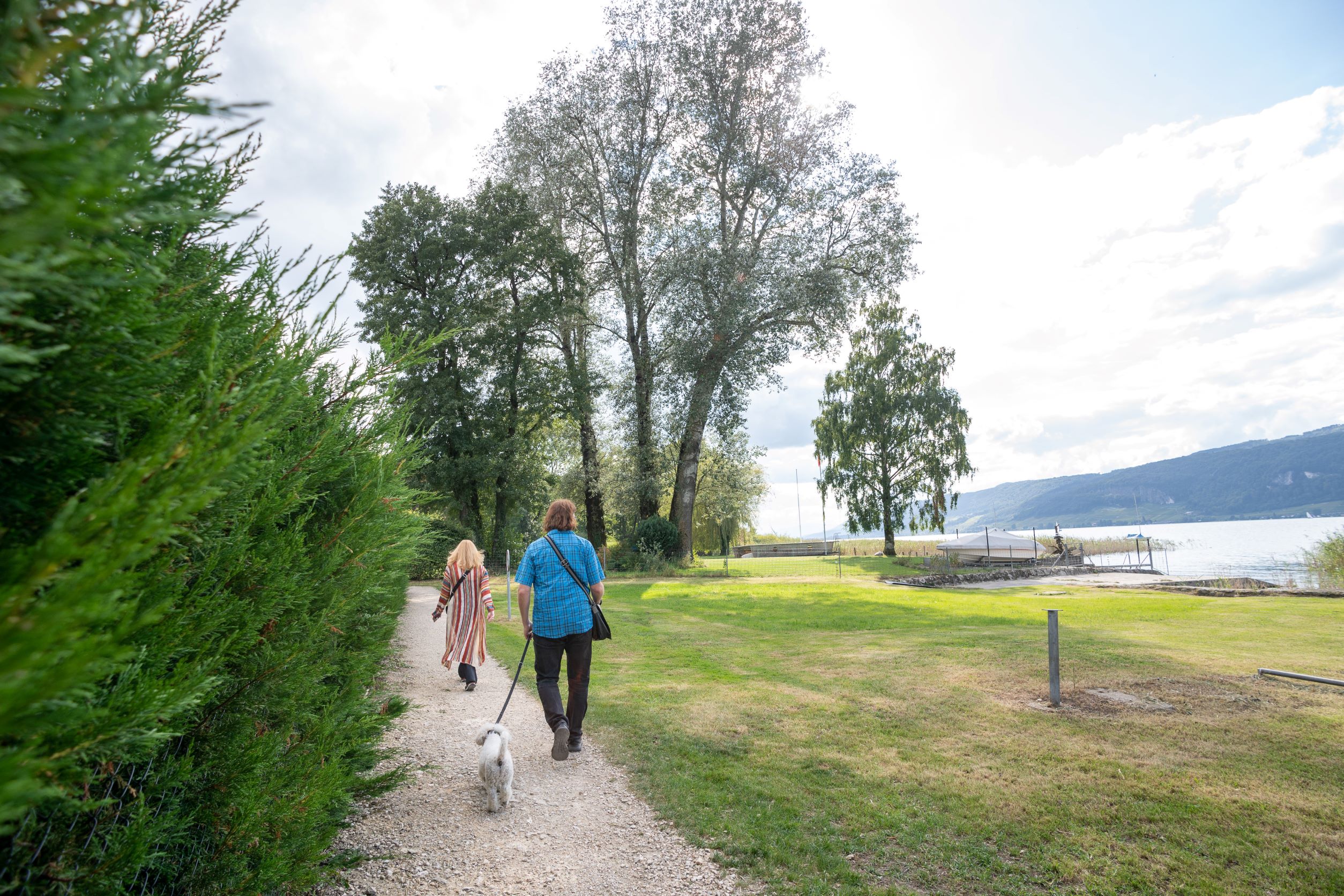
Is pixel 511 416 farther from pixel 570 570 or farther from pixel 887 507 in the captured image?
pixel 570 570

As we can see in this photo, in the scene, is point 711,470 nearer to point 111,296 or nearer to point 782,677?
point 782,677

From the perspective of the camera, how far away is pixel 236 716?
212 centimetres

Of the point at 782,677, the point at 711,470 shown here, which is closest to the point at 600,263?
the point at 711,470

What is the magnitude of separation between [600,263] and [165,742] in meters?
29.7

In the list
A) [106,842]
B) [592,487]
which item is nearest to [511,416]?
[592,487]

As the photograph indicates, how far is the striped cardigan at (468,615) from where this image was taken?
7.69 meters

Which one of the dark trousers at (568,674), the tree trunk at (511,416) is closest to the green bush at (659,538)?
the tree trunk at (511,416)

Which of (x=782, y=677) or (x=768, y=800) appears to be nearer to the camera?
(x=768, y=800)

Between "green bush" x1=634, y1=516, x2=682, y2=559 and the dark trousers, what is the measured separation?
1976cm

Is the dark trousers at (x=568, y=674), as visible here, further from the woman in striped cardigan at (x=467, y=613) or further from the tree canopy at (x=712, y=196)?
the tree canopy at (x=712, y=196)

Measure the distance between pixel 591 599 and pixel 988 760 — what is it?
342 centimetres

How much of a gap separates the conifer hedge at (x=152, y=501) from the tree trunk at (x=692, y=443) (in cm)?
2086

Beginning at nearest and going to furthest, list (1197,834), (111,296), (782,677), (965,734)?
1. (111,296)
2. (1197,834)
3. (965,734)
4. (782,677)

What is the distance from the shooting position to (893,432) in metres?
35.3
